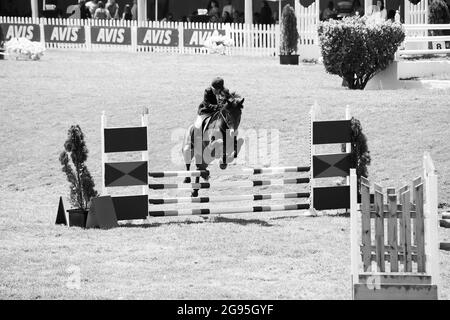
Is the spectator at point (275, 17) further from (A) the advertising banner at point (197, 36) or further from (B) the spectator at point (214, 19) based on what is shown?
(A) the advertising banner at point (197, 36)

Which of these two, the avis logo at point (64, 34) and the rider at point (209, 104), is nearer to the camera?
the rider at point (209, 104)

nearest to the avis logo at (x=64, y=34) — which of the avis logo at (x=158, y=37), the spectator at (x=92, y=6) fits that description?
the spectator at (x=92, y=6)

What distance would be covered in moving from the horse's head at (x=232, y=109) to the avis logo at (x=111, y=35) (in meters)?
22.3

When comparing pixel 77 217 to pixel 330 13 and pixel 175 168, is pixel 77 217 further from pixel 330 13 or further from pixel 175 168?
pixel 330 13

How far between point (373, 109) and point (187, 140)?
21.7 feet

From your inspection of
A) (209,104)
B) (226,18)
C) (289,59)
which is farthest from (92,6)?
(209,104)

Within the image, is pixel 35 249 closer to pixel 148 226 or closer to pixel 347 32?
pixel 148 226

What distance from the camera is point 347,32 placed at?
25766 mm

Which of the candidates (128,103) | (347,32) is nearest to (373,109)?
(347,32)

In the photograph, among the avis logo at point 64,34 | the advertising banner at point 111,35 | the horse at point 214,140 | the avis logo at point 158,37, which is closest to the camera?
the horse at point 214,140

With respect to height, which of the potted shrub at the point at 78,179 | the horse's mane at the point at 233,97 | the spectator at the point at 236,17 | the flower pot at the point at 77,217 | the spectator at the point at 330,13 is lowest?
the flower pot at the point at 77,217

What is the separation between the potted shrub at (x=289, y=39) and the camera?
106 feet

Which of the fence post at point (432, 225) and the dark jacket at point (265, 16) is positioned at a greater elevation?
the dark jacket at point (265, 16)
